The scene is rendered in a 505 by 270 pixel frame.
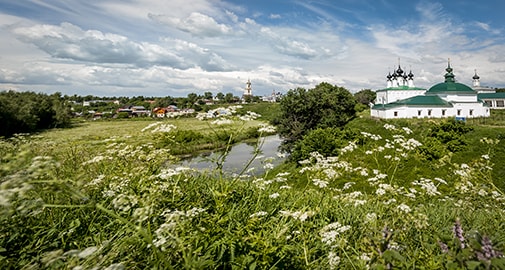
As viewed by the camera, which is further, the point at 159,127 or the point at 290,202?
the point at 159,127

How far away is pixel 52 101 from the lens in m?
62.0

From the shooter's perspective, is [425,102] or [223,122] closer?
[223,122]

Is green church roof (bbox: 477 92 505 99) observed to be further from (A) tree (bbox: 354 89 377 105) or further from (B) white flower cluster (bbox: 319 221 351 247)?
(B) white flower cluster (bbox: 319 221 351 247)

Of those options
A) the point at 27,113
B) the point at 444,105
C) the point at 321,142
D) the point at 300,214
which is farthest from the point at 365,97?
the point at 300,214

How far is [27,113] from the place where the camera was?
148 ft

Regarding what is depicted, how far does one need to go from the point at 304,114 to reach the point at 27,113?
137 feet

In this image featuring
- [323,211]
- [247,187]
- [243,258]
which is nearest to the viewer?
[243,258]

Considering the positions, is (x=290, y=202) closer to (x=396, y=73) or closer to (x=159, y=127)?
(x=159, y=127)

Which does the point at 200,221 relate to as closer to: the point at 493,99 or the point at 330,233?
the point at 330,233

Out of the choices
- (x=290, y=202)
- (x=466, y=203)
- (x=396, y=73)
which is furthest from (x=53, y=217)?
(x=396, y=73)

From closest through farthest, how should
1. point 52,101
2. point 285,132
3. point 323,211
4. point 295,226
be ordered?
point 295,226
point 323,211
point 285,132
point 52,101

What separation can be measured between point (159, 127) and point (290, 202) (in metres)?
2.64

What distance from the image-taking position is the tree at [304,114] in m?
43.8

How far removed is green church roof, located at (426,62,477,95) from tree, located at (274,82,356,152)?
2177cm
